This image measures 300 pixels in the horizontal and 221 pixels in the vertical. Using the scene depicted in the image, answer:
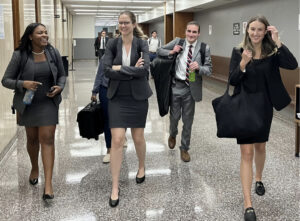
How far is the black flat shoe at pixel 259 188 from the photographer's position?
3.32 meters

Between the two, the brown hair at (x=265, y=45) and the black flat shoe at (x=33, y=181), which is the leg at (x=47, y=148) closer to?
the black flat shoe at (x=33, y=181)

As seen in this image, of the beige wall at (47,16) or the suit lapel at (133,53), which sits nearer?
the suit lapel at (133,53)

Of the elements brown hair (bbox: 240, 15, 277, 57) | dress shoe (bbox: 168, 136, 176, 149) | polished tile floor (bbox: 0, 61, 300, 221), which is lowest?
polished tile floor (bbox: 0, 61, 300, 221)

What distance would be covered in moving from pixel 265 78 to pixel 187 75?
139cm

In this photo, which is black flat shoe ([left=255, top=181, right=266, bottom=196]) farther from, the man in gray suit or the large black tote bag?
the man in gray suit

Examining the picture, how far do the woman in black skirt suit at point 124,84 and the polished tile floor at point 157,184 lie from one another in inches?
11.4

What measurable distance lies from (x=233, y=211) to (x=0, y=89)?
10.1 feet

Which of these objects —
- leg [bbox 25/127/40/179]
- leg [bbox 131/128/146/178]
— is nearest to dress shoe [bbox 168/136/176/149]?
leg [bbox 131/128/146/178]

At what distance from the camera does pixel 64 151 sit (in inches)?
187

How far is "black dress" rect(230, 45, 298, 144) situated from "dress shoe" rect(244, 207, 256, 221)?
1.70ft

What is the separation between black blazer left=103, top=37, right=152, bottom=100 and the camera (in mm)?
3156

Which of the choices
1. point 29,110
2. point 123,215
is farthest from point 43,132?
point 123,215

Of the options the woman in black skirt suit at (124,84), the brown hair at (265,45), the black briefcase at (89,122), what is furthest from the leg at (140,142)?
the brown hair at (265,45)

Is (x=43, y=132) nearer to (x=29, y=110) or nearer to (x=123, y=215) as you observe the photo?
(x=29, y=110)
